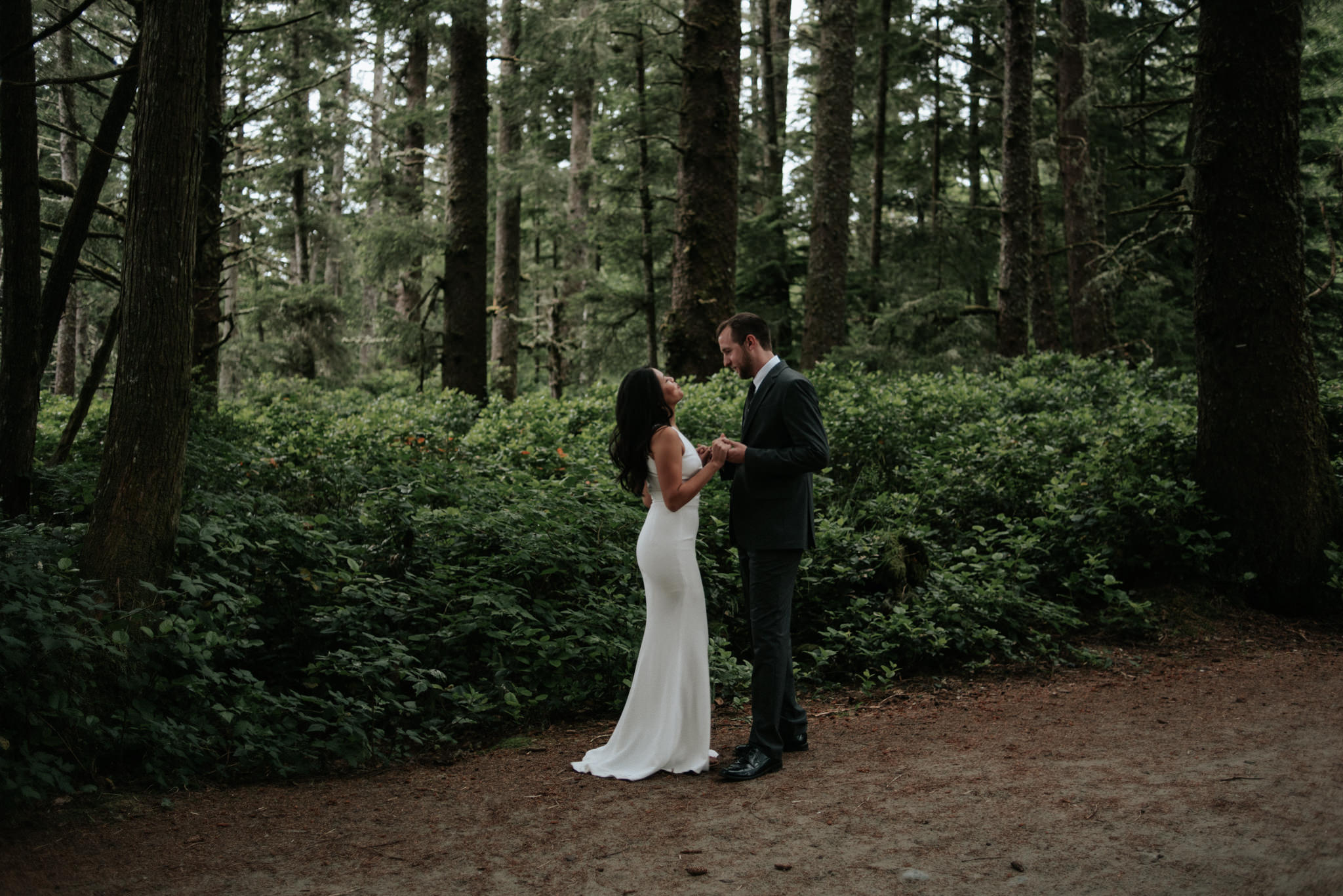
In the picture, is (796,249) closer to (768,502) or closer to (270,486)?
(270,486)

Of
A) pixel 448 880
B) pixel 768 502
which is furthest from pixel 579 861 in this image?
pixel 768 502

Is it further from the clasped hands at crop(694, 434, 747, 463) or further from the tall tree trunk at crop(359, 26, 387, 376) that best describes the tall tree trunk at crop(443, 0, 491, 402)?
the clasped hands at crop(694, 434, 747, 463)

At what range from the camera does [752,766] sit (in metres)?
4.62

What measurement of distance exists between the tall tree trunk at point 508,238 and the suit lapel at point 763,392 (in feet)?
46.8

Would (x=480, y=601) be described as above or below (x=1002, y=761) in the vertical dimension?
above

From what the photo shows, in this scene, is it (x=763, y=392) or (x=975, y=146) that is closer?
(x=763, y=392)

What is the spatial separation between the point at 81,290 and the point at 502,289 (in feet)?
37.6

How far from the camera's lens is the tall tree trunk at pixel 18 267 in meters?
6.17

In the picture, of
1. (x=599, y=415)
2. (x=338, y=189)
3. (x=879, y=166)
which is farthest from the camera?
(x=338, y=189)

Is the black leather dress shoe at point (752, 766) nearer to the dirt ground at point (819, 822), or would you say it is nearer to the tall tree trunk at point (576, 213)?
the dirt ground at point (819, 822)

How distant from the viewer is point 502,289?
65.4ft

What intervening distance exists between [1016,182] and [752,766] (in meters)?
13.6

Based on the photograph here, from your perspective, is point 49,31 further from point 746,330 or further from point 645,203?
point 645,203

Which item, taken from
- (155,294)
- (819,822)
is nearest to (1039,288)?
(819,822)
